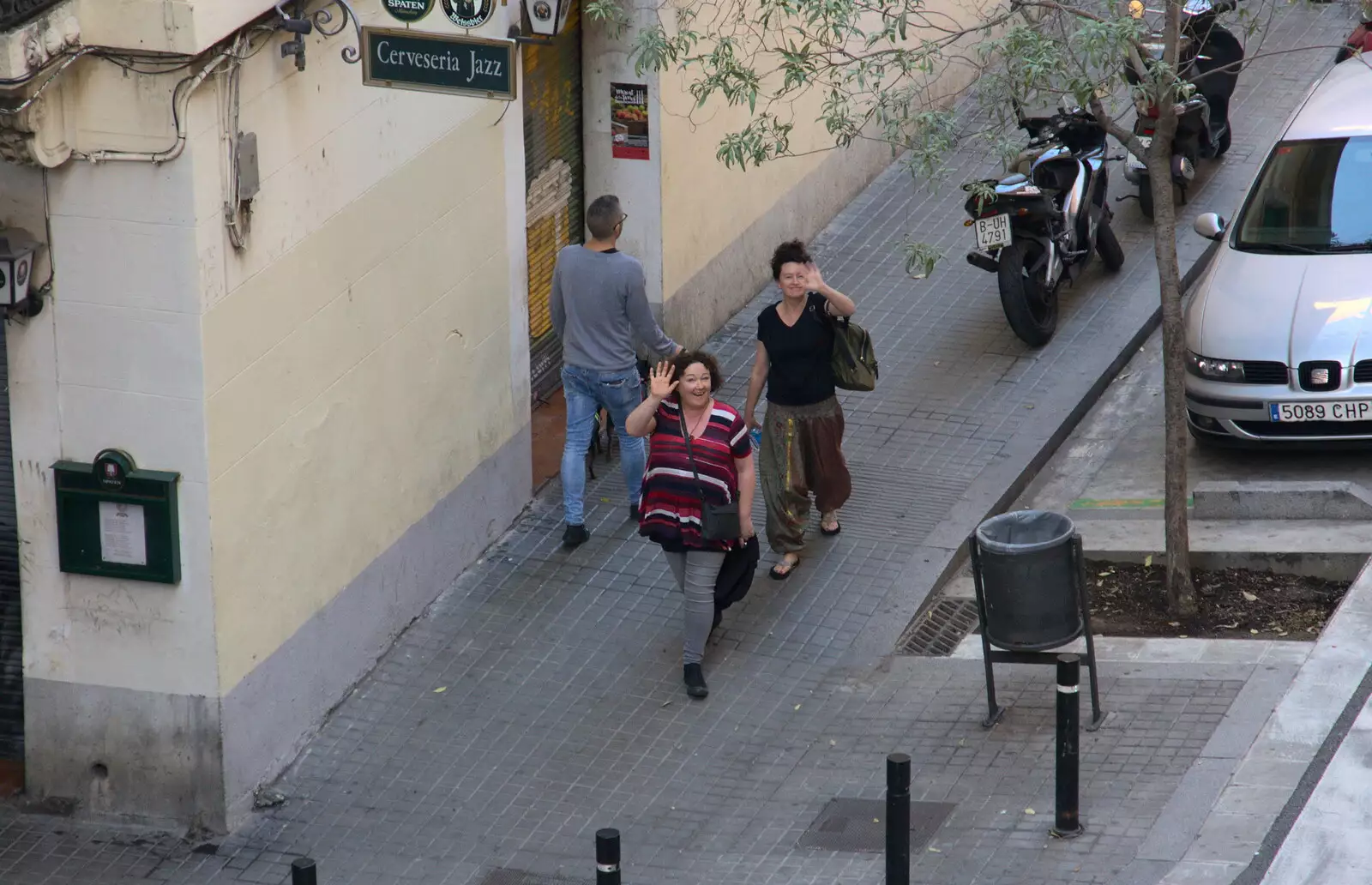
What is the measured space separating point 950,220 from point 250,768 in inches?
315

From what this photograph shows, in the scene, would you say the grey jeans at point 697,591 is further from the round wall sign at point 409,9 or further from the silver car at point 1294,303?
the silver car at point 1294,303

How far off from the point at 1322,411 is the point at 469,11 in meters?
5.17

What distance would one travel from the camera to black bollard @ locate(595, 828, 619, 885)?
22.1 feet

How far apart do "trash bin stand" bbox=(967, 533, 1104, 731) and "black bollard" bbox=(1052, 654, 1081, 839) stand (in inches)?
22.2

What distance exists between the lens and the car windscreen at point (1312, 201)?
11.9m

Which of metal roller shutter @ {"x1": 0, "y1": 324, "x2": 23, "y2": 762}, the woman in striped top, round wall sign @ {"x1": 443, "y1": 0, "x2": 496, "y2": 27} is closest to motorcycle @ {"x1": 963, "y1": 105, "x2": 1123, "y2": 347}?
the woman in striped top

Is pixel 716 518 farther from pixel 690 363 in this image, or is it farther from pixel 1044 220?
pixel 1044 220

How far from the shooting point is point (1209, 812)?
8094 mm

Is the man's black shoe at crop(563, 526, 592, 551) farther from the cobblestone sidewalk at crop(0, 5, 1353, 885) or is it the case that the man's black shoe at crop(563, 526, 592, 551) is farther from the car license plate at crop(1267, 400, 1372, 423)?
the car license plate at crop(1267, 400, 1372, 423)

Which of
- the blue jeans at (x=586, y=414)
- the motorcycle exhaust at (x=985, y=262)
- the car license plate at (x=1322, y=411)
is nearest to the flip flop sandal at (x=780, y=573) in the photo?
the blue jeans at (x=586, y=414)

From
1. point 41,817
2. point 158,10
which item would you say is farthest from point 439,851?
point 158,10

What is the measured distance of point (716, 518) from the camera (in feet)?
30.6

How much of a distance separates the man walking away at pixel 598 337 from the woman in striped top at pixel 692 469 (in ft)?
3.75

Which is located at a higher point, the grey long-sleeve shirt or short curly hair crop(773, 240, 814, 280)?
short curly hair crop(773, 240, 814, 280)
